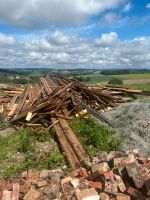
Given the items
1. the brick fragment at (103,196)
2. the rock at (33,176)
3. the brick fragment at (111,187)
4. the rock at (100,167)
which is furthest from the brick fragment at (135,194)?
the rock at (33,176)

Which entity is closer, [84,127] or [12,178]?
[12,178]

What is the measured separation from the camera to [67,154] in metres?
9.15

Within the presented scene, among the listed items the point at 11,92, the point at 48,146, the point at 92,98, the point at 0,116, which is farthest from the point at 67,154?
the point at 11,92

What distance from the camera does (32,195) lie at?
6656 mm

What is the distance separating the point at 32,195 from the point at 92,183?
46.1 inches

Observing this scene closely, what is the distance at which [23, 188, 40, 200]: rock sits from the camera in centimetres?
661

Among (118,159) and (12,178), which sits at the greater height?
(118,159)

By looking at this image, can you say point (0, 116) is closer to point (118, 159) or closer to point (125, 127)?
point (125, 127)

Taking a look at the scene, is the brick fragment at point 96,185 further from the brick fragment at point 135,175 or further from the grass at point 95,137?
the grass at point 95,137

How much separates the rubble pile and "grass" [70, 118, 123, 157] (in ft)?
7.02

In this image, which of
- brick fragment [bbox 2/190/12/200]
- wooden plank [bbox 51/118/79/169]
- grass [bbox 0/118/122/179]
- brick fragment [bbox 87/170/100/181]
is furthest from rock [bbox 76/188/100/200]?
grass [bbox 0/118/122/179]

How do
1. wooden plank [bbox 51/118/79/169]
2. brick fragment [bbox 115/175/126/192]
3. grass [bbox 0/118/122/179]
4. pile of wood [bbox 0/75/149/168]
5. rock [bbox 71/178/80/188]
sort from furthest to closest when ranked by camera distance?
pile of wood [bbox 0/75/149/168] → grass [bbox 0/118/122/179] → wooden plank [bbox 51/118/79/169] → rock [bbox 71/178/80/188] → brick fragment [bbox 115/175/126/192]

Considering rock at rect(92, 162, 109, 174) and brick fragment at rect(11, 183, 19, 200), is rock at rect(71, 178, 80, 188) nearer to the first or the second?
rock at rect(92, 162, 109, 174)

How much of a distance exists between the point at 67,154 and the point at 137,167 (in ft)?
9.43
